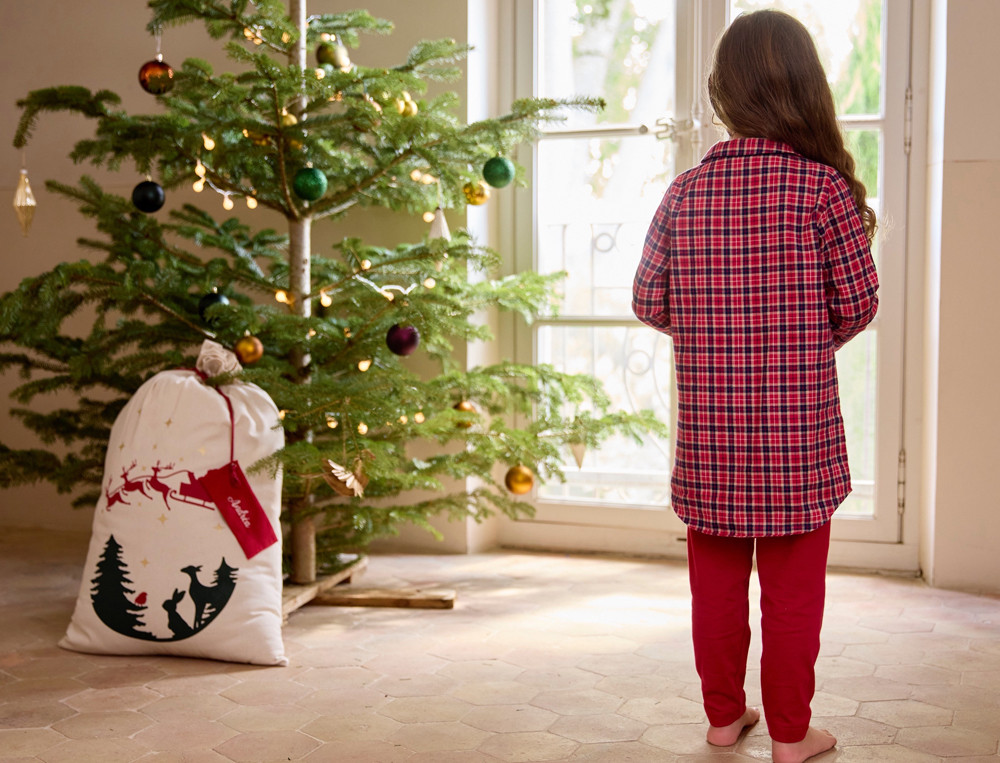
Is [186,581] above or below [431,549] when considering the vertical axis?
above

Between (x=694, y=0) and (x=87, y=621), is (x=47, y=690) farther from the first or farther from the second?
(x=694, y=0)

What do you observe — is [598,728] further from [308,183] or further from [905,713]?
[308,183]

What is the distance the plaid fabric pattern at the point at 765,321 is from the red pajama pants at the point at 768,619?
3.2 inches

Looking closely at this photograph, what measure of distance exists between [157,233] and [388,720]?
4.50 feet

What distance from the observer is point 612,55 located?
318cm

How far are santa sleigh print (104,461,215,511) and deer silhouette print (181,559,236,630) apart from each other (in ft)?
0.48

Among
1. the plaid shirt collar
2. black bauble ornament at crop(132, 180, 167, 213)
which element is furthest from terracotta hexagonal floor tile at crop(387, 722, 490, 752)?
black bauble ornament at crop(132, 180, 167, 213)

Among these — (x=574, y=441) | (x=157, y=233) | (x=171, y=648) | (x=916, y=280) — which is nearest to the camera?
(x=171, y=648)

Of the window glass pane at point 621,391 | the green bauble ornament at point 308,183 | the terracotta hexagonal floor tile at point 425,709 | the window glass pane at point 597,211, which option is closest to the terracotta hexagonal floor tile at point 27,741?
the terracotta hexagonal floor tile at point 425,709

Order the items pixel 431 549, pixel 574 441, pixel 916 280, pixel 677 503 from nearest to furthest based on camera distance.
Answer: pixel 677 503 → pixel 574 441 → pixel 916 280 → pixel 431 549

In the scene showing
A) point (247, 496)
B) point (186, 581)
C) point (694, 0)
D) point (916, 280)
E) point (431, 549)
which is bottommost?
point (431, 549)

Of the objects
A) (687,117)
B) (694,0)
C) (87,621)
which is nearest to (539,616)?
(87,621)

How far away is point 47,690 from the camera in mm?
2057

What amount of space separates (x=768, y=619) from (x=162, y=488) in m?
1.34
